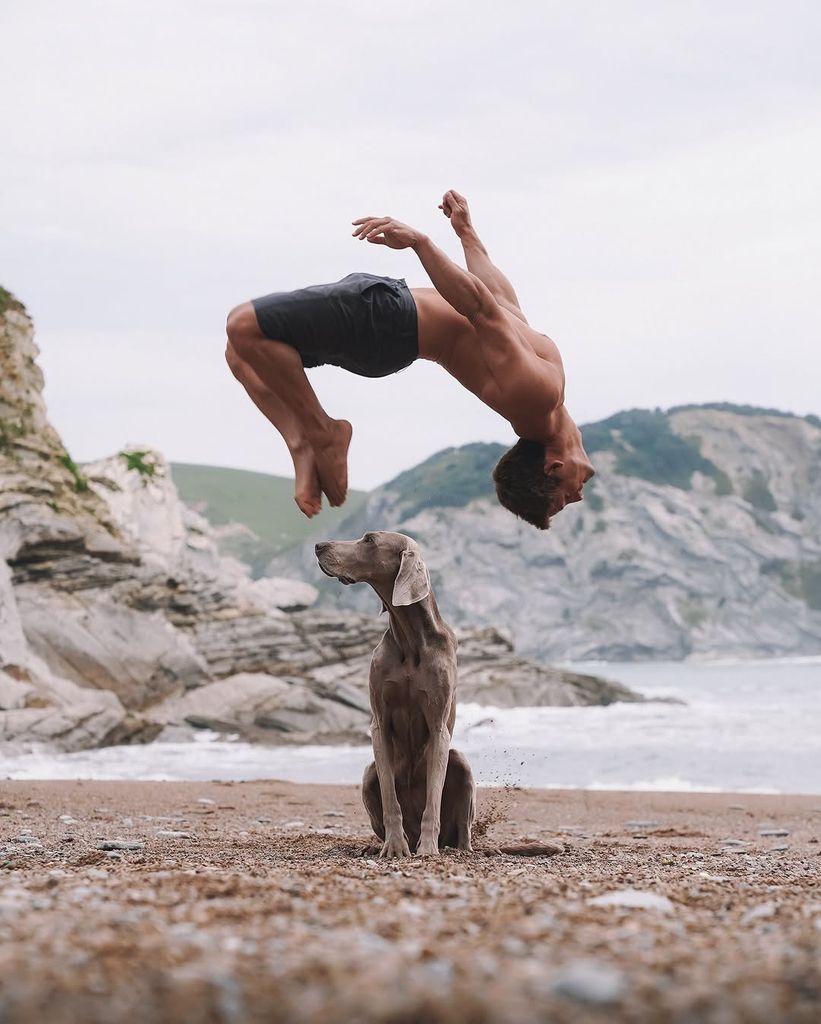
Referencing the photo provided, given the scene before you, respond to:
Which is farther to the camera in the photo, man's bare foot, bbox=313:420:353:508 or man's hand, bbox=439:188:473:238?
man's hand, bbox=439:188:473:238

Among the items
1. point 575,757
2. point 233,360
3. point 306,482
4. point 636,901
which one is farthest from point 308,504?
point 575,757

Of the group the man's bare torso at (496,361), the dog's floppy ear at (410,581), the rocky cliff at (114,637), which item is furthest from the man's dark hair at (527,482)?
the rocky cliff at (114,637)

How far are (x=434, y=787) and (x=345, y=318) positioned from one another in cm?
284

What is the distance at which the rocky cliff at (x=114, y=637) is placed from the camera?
23969 millimetres

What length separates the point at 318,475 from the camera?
20.5 ft

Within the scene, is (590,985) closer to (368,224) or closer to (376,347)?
(376,347)

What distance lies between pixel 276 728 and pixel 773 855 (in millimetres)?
20460

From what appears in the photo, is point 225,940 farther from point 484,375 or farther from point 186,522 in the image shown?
point 186,522

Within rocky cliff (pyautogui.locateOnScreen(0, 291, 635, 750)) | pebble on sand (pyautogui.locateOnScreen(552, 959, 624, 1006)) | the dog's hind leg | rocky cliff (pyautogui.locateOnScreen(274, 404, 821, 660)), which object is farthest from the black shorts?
rocky cliff (pyautogui.locateOnScreen(274, 404, 821, 660))

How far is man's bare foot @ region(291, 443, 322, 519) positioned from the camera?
20.2 ft

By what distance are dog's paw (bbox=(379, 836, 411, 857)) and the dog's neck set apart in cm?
104

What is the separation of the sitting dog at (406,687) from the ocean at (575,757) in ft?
35.1

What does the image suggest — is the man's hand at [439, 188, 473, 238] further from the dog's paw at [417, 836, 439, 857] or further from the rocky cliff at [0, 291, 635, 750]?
the rocky cliff at [0, 291, 635, 750]

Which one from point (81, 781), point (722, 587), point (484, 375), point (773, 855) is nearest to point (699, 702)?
point (81, 781)
